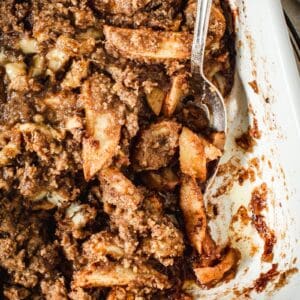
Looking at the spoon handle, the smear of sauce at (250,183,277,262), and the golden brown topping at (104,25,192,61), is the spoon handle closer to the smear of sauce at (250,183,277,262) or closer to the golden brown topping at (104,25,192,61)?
the golden brown topping at (104,25,192,61)

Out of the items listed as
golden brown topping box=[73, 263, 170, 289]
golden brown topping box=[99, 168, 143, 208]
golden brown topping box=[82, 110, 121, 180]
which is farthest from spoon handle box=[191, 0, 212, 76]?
golden brown topping box=[73, 263, 170, 289]

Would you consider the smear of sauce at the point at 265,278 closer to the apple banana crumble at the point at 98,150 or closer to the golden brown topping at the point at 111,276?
the apple banana crumble at the point at 98,150

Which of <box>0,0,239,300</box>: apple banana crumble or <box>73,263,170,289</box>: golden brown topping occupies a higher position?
<box>0,0,239,300</box>: apple banana crumble

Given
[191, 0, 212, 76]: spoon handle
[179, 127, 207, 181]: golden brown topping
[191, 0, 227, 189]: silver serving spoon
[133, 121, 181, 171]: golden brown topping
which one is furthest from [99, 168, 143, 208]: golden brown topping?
[191, 0, 212, 76]: spoon handle

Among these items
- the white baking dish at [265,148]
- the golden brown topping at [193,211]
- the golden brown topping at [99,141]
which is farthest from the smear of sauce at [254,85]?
the golden brown topping at [99,141]

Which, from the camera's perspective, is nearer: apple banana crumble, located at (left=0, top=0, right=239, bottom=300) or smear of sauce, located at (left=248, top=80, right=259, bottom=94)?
apple banana crumble, located at (left=0, top=0, right=239, bottom=300)

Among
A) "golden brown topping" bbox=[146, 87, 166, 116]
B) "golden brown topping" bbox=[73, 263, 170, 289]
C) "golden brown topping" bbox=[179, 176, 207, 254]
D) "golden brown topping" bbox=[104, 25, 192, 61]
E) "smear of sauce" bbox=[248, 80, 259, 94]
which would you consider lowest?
Result: "golden brown topping" bbox=[73, 263, 170, 289]

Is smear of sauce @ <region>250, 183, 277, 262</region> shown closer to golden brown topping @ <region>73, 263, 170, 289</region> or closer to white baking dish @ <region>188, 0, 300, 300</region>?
white baking dish @ <region>188, 0, 300, 300</region>

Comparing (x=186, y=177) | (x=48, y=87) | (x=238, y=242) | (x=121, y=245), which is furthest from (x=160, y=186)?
(x=48, y=87)
